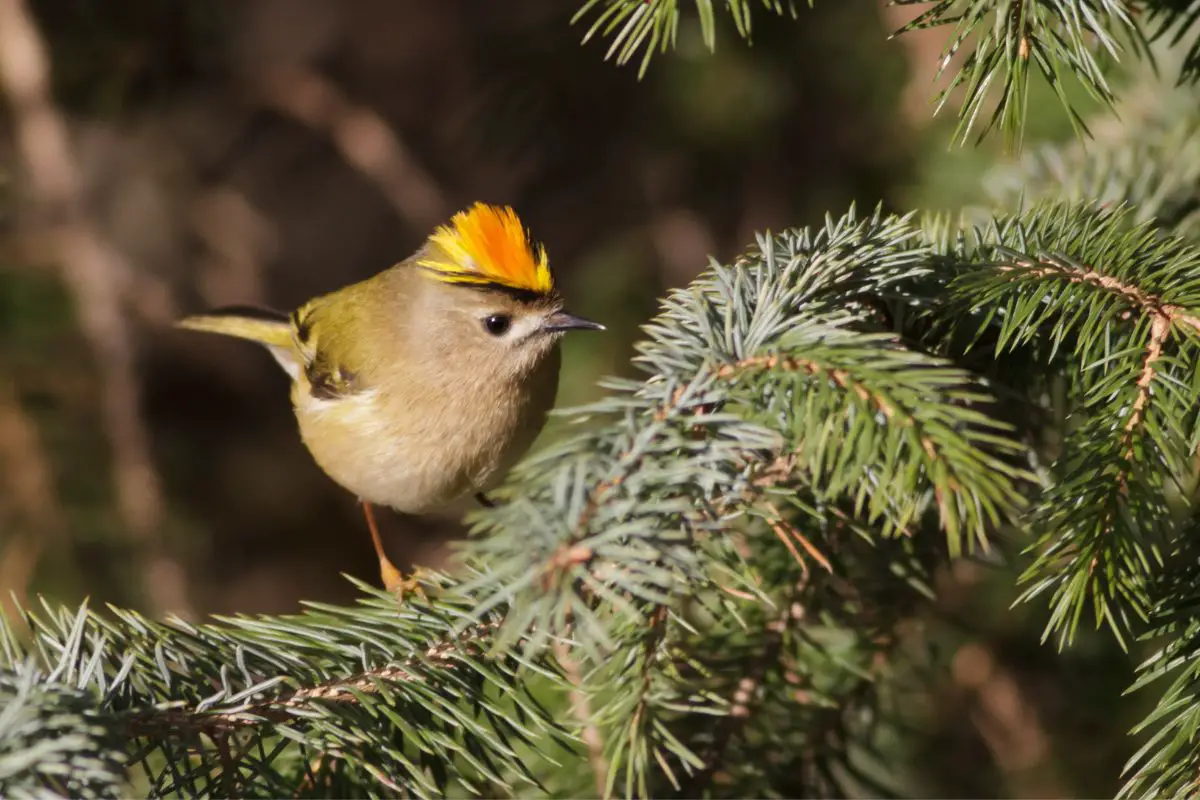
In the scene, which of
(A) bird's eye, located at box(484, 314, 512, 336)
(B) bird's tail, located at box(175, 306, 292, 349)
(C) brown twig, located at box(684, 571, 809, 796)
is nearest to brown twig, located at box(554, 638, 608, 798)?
(C) brown twig, located at box(684, 571, 809, 796)

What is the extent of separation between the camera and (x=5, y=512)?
6.06ft

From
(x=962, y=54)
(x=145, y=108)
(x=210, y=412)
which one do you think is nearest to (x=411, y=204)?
(x=145, y=108)

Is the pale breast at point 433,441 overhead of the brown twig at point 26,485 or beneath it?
overhead

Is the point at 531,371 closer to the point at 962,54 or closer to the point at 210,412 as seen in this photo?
the point at 962,54

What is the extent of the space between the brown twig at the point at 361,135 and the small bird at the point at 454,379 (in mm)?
646

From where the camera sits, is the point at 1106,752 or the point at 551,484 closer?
the point at 551,484

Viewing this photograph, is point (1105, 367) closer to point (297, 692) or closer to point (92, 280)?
point (297, 692)

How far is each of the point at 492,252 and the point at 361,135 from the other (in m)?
0.98

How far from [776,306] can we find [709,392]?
0.36 ft

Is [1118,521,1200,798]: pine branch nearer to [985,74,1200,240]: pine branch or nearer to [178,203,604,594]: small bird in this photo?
[985,74,1200,240]: pine branch

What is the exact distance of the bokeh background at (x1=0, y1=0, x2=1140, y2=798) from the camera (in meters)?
1.75

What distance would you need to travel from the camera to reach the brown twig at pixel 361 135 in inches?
92.7

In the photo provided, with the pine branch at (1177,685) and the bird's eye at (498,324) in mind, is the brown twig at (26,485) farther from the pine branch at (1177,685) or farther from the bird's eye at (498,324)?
the pine branch at (1177,685)

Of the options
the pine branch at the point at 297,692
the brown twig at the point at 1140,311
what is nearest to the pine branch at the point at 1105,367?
the brown twig at the point at 1140,311
